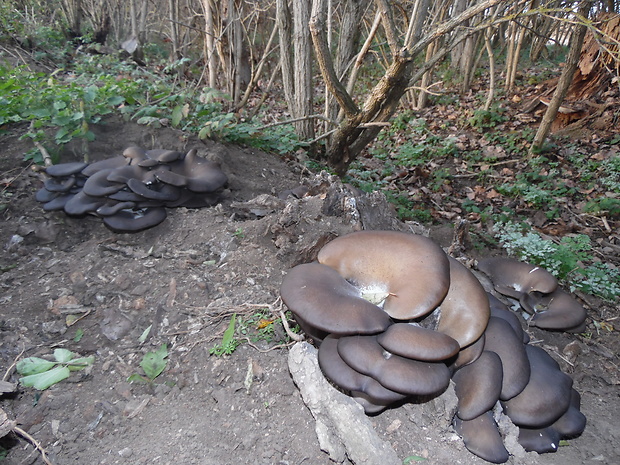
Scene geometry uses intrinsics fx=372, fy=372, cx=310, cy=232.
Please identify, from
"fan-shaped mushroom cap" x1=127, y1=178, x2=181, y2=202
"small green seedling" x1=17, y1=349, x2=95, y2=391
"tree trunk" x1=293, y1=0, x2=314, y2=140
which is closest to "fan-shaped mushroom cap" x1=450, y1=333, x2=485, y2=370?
"small green seedling" x1=17, y1=349, x2=95, y2=391

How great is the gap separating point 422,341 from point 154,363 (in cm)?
154

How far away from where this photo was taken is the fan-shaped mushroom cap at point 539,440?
198 centimetres

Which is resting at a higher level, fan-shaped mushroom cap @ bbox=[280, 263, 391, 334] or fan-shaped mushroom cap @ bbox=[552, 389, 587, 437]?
fan-shaped mushroom cap @ bbox=[280, 263, 391, 334]

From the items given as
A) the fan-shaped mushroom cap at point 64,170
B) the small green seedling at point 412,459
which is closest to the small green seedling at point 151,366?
the small green seedling at point 412,459

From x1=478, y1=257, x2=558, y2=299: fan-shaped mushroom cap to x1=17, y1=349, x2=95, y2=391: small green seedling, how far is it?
9.81ft

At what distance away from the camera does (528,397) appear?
1976 mm

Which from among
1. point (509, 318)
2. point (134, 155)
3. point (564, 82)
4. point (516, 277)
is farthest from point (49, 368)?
point (564, 82)

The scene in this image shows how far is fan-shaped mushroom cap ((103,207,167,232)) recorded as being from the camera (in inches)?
126

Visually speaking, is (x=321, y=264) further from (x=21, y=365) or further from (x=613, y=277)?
(x=613, y=277)

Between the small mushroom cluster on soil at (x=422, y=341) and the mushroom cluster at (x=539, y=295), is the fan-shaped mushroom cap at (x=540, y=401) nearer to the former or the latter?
the small mushroom cluster on soil at (x=422, y=341)

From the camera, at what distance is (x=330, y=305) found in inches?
69.0

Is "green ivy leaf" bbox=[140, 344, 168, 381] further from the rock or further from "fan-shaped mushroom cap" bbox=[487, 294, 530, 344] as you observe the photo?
"fan-shaped mushroom cap" bbox=[487, 294, 530, 344]

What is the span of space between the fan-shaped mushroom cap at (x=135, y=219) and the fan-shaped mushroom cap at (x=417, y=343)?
2.41 metres

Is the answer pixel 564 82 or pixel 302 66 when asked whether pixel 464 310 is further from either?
pixel 564 82
